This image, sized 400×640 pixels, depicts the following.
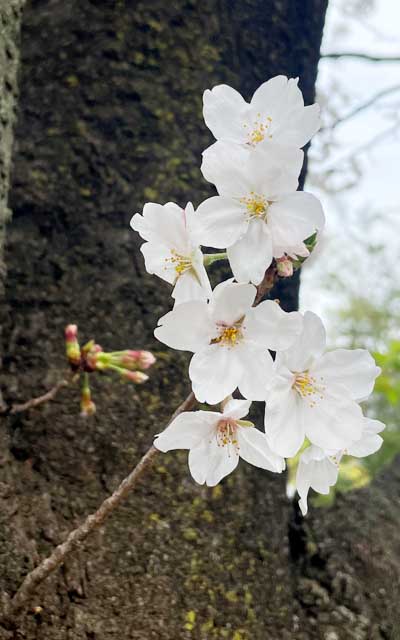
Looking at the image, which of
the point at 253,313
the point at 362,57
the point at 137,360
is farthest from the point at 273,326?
the point at 362,57

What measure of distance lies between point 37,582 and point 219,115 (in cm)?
56

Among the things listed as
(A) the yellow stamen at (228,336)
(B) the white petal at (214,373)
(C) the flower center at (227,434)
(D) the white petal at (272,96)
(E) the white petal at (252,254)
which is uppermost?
(D) the white petal at (272,96)

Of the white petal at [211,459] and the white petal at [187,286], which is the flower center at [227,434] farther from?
the white petal at [187,286]

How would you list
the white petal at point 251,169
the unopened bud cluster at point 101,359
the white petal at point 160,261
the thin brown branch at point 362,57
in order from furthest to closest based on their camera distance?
the thin brown branch at point 362,57 < the unopened bud cluster at point 101,359 < the white petal at point 160,261 < the white petal at point 251,169

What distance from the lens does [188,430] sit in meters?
0.63

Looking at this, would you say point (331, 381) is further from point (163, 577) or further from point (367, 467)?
point (367, 467)

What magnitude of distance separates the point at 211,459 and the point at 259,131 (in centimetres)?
33

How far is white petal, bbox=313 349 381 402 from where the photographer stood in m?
0.61

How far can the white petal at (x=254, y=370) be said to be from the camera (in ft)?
1.85

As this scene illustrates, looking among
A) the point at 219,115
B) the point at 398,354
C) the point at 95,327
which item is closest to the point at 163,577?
the point at 95,327

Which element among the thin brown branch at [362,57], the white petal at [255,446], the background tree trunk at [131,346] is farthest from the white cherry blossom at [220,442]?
the thin brown branch at [362,57]

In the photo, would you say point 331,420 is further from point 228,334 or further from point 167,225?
point 167,225

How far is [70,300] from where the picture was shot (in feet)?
3.38

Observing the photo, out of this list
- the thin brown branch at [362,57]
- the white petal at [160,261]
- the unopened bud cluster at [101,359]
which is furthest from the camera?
the thin brown branch at [362,57]
